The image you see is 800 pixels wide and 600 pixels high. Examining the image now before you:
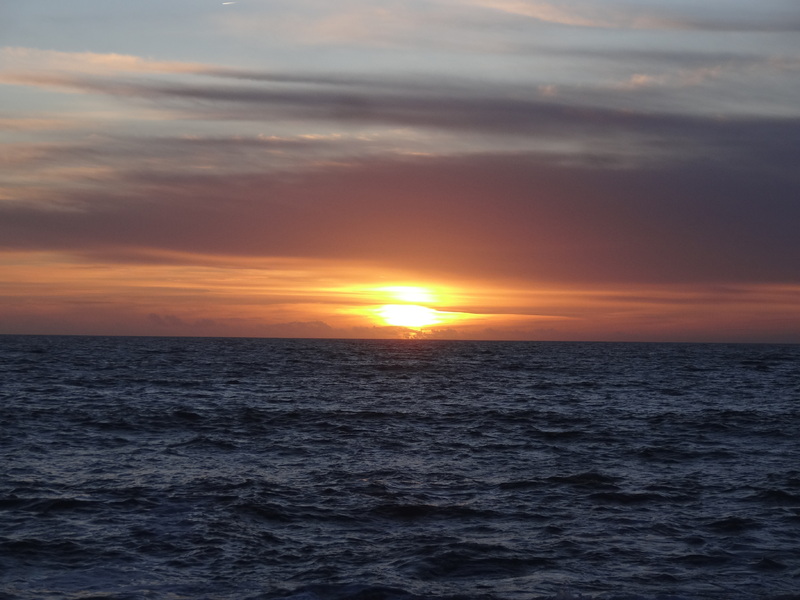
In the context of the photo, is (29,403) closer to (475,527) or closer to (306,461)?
(306,461)

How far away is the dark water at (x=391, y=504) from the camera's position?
1335 cm

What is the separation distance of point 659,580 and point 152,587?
891 centimetres

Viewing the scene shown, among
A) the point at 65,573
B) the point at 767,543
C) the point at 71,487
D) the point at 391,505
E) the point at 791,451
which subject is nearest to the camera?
the point at 65,573

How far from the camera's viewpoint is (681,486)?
21.4 m

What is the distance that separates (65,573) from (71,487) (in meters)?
7.10

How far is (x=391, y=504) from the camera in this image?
61.1 feet

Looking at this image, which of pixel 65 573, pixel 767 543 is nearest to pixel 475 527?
pixel 767 543

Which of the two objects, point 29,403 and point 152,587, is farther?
point 29,403

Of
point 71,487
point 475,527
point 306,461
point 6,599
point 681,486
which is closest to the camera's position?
point 6,599

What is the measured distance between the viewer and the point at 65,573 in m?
13.4

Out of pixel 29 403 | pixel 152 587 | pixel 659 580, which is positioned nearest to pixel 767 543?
pixel 659 580

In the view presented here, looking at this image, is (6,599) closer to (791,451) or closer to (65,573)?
(65,573)

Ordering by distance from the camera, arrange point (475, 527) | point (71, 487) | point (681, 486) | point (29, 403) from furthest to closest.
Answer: point (29, 403) < point (681, 486) < point (71, 487) < point (475, 527)

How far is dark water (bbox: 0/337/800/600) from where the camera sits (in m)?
13.4
